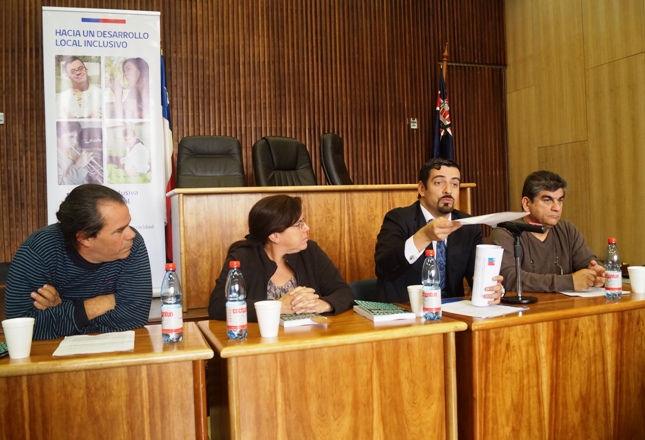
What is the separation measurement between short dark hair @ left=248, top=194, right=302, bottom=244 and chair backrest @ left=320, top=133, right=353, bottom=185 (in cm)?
251

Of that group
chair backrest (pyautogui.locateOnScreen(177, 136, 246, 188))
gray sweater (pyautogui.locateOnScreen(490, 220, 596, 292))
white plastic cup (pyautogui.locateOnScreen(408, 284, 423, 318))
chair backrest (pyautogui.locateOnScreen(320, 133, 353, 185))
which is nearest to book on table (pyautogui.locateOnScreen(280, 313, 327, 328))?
white plastic cup (pyautogui.locateOnScreen(408, 284, 423, 318))

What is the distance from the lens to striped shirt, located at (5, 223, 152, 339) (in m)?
1.91

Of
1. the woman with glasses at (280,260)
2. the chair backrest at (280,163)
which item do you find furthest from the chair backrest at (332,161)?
the woman with glasses at (280,260)

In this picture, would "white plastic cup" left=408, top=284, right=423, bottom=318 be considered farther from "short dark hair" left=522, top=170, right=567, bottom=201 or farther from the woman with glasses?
"short dark hair" left=522, top=170, right=567, bottom=201

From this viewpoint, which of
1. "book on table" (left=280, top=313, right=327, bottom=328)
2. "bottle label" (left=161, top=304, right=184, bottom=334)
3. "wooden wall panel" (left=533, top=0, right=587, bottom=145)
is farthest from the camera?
"wooden wall panel" (left=533, top=0, right=587, bottom=145)

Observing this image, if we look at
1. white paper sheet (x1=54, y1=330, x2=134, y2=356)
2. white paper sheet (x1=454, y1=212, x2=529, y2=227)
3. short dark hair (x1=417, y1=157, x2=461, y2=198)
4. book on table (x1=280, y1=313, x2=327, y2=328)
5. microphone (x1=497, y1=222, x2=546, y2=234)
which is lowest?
white paper sheet (x1=54, y1=330, x2=134, y2=356)

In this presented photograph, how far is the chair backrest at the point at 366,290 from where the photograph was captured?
8.91 feet

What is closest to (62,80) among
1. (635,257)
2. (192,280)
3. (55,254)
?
(192,280)

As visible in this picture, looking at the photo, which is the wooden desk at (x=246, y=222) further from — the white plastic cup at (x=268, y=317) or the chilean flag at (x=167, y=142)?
the white plastic cup at (x=268, y=317)

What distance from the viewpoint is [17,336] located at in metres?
1.55

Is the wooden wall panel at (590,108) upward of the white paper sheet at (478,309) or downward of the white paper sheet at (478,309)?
upward

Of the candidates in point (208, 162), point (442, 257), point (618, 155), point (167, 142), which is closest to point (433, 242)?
point (442, 257)

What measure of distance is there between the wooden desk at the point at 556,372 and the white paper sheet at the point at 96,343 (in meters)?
1.07

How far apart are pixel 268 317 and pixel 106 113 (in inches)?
150
